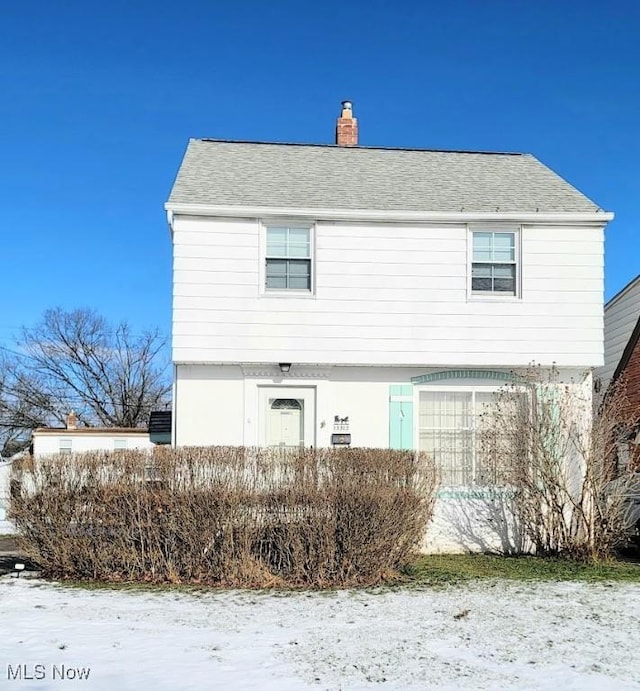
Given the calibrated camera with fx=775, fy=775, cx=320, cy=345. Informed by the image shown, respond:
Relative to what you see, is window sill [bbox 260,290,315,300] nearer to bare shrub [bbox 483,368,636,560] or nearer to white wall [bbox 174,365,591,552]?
white wall [bbox 174,365,591,552]

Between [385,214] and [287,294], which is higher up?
[385,214]

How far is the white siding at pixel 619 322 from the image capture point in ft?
60.0

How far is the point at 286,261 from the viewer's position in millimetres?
11266

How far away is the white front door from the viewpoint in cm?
1109

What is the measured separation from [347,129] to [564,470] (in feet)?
27.7

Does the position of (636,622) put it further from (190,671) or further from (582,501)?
(190,671)

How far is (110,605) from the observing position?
7.11m

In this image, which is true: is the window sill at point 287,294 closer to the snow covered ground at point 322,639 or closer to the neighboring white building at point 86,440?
the snow covered ground at point 322,639

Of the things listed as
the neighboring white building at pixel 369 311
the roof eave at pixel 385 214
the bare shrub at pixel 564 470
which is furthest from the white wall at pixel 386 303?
the bare shrub at pixel 564 470

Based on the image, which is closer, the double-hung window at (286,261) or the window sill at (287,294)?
the window sill at (287,294)

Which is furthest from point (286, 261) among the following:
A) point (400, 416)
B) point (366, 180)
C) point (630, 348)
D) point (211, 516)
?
point (630, 348)

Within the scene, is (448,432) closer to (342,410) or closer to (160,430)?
(342,410)

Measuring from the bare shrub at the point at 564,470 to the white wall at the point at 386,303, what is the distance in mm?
983
